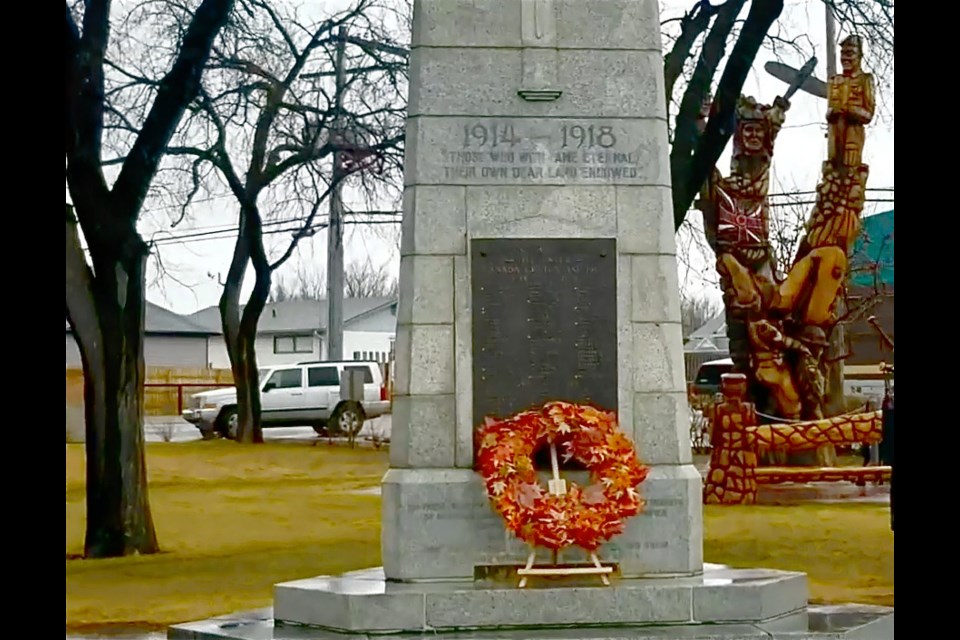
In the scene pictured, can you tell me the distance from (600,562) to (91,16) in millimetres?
9507

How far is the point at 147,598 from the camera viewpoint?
42.0 ft

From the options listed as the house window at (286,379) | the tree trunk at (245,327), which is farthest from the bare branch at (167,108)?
the house window at (286,379)

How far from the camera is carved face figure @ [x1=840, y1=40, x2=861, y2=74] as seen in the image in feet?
66.7

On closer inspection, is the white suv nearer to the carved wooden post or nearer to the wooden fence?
the wooden fence

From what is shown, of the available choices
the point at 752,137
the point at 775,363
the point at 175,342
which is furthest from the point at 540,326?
the point at 175,342

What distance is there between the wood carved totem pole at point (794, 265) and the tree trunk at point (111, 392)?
30.3ft

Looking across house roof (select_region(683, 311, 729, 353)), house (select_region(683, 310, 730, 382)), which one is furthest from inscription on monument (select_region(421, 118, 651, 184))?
house roof (select_region(683, 311, 729, 353))

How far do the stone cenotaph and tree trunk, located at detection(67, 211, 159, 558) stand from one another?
20.3 feet

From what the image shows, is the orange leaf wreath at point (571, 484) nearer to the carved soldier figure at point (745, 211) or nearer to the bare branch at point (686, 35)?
the bare branch at point (686, 35)

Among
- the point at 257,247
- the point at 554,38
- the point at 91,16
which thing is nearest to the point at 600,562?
the point at 554,38

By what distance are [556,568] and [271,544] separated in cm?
822

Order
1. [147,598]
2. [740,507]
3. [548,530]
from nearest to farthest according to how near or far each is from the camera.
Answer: [548,530], [147,598], [740,507]

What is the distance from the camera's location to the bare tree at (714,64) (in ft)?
60.0
